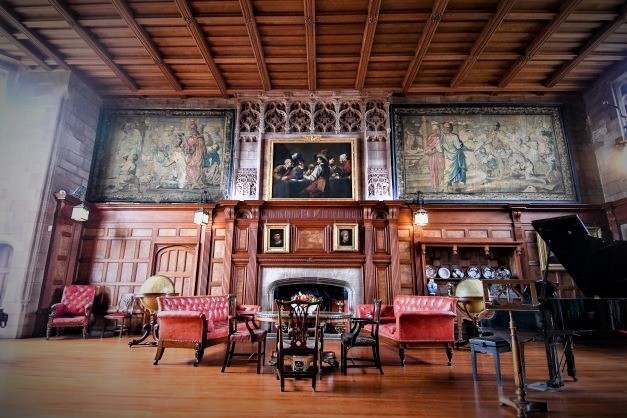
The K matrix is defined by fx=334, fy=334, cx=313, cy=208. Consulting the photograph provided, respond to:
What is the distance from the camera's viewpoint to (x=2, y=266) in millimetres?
6512

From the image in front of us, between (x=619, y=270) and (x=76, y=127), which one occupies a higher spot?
(x=76, y=127)

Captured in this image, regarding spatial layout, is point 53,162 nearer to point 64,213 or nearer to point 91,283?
point 64,213

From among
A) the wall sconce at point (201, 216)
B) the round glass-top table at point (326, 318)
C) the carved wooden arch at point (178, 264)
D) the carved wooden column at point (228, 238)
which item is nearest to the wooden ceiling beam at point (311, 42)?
the carved wooden column at point (228, 238)

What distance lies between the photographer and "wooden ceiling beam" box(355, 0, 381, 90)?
5.97 m

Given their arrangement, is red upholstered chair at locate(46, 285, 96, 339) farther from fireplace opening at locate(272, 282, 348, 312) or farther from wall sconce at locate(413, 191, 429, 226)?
wall sconce at locate(413, 191, 429, 226)

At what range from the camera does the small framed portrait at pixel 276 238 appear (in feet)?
24.7

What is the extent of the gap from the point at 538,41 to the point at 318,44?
441 cm

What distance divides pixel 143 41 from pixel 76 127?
280cm

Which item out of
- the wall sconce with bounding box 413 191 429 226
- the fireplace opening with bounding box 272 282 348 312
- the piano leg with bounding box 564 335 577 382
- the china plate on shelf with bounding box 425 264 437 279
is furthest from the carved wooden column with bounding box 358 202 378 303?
the piano leg with bounding box 564 335 577 382

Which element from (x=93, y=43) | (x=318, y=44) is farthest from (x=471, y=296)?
(x=93, y=43)

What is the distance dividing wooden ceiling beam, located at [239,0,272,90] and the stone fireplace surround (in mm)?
4489

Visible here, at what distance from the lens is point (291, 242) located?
7.59 metres

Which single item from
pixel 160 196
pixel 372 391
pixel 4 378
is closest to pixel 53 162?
pixel 160 196

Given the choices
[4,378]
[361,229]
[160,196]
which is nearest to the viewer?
[4,378]
